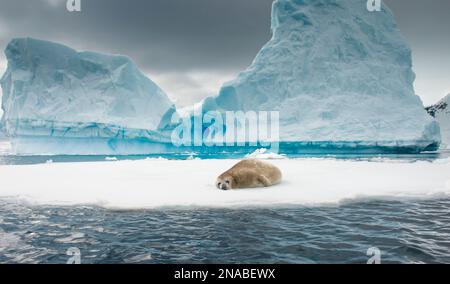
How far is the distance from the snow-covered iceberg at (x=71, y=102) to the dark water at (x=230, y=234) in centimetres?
3434

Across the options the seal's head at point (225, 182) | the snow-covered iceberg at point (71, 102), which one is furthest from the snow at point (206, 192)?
the snow-covered iceberg at point (71, 102)

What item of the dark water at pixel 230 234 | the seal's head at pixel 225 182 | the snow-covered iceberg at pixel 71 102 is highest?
the snow-covered iceberg at pixel 71 102

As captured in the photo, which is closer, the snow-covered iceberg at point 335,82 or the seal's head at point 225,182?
the seal's head at point 225,182

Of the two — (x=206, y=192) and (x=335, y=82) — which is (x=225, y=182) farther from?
(x=335, y=82)

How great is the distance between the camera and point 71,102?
39.2 meters

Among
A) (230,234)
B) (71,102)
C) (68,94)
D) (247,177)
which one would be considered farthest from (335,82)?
(230,234)

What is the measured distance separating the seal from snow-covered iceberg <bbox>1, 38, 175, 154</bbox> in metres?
31.9

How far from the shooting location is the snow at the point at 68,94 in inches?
1483

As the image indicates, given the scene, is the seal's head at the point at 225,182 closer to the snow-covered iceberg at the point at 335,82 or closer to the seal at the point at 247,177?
the seal at the point at 247,177

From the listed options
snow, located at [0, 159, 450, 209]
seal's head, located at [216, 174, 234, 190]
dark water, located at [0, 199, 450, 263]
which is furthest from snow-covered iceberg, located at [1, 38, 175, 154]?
dark water, located at [0, 199, 450, 263]

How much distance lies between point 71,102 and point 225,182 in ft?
127

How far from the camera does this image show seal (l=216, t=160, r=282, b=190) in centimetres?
665
